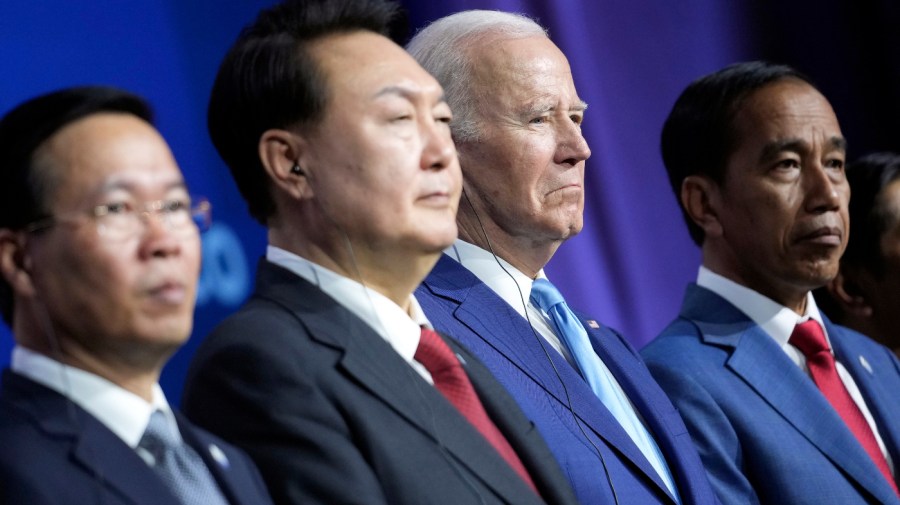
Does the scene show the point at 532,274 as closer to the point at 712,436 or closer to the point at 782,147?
the point at 712,436

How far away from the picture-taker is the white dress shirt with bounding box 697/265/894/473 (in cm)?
246

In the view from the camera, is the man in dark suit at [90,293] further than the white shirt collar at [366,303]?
No

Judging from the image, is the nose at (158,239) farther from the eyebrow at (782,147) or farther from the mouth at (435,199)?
the eyebrow at (782,147)

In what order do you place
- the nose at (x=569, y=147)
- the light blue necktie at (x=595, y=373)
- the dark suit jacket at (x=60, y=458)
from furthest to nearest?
the nose at (x=569, y=147) < the light blue necktie at (x=595, y=373) < the dark suit jacket at (x=60, y=458)

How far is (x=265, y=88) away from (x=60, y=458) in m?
0.61

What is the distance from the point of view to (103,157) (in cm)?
124

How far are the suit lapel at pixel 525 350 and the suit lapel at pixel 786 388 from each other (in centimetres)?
47

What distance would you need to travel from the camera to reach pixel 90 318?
4.02 feet

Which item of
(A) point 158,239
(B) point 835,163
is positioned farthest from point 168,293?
(B) point 835,163

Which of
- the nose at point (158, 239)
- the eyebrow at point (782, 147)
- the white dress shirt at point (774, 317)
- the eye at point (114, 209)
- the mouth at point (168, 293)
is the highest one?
the eye at point (114, 209)

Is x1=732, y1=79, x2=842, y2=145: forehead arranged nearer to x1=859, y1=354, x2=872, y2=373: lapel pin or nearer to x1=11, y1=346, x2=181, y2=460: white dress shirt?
x1=859, y1=354, x2=872, y2=373: lapel pin

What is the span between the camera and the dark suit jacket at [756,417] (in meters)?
2.20

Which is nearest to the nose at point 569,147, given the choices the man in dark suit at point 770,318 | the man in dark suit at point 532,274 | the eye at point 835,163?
the man in dark suit at point 532,274

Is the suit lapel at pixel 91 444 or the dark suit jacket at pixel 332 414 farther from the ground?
the suit lapel at pixel 91 444
